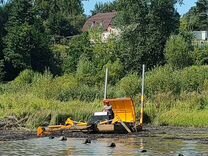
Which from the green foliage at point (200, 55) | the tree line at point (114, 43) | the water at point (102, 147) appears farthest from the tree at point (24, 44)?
the water at point (102, 147)

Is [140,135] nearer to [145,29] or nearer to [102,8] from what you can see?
[145,29]

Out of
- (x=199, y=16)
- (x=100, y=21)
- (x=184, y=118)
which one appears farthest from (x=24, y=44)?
(x=100, y=21)

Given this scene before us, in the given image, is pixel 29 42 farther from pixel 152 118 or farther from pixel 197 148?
pixel 197 148

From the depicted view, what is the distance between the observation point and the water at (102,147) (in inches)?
803

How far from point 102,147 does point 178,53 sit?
165ft

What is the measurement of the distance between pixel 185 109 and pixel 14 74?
1644 inches


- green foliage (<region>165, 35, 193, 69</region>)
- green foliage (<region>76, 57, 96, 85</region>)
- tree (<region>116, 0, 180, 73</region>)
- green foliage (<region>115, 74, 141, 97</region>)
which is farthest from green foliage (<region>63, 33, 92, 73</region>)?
green foliage (<region>115, 74, 141, 97</region>)

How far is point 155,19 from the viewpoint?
78.6m

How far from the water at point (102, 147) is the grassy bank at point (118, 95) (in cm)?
834

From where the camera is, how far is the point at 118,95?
146ft

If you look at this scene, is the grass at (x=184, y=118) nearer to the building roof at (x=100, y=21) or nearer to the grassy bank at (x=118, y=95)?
the grassy bank at (x=118, y=95)

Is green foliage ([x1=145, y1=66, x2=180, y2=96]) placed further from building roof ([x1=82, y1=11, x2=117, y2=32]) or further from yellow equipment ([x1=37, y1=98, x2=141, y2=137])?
building roof ([x1=82, y1=11, x2=117, y2=32])

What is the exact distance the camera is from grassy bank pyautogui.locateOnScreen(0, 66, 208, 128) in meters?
34.7

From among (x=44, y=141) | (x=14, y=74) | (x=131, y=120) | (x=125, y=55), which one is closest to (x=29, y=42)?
(x=14, y=74)
